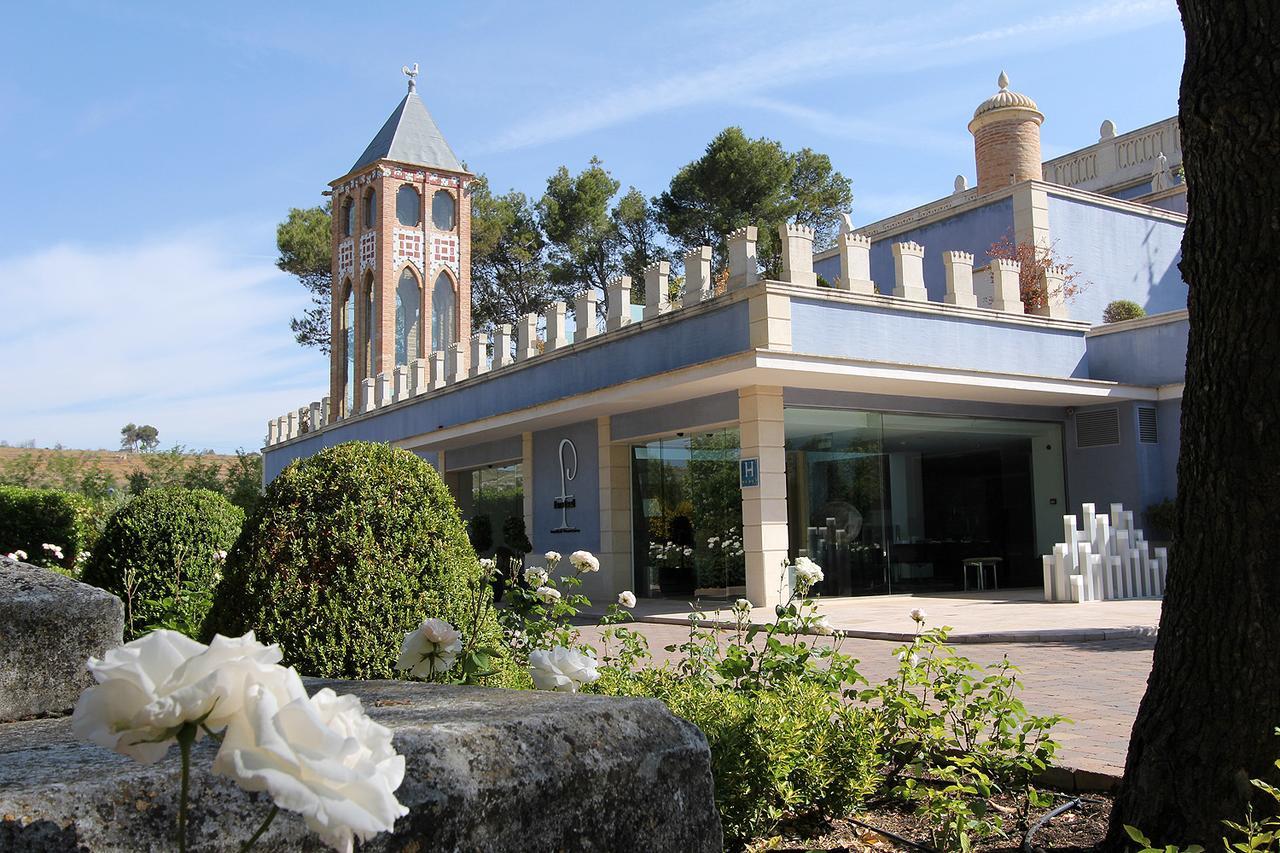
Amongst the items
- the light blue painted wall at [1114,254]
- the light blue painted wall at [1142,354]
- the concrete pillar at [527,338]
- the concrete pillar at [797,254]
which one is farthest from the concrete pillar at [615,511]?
the light blue painted wall at [1114,254]

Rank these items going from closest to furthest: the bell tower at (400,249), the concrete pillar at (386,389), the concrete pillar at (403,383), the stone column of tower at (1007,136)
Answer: the stone column of tower at (1007,136), the concrete pillar at (403,383), the concrete pillar at (386,389), the bell tower at (400,249)

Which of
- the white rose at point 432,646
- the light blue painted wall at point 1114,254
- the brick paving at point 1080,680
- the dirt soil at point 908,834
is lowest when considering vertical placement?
the brick paving at point 1080,680

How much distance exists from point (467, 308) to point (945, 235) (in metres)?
13.4

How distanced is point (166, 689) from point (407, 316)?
93.1ft

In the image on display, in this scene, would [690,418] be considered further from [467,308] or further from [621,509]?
[467,308]

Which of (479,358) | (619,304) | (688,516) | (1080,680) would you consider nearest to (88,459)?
(479,358)

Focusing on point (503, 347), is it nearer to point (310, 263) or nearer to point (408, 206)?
point (408, 206)

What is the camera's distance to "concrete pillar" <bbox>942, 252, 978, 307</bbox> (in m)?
16.5

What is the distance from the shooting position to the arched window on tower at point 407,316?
2856 centimetres

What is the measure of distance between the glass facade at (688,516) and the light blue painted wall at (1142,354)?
6697 mm

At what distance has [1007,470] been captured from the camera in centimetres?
1816

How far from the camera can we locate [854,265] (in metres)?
15.6

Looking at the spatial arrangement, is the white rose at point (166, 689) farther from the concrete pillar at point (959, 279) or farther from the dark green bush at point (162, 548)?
the concrete pillar at point (959, 279)

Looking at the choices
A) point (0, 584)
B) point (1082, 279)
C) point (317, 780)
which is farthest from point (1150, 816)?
point (1082, 279)
